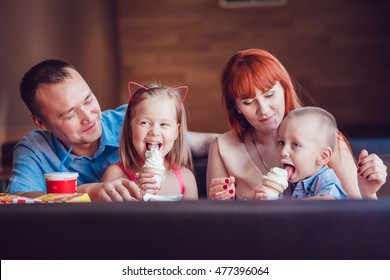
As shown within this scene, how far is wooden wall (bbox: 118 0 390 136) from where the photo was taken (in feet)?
27.2

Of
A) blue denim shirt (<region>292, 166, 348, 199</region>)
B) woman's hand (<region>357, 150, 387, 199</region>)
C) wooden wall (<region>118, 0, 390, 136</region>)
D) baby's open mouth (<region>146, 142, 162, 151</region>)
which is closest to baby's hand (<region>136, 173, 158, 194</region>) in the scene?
baby's open mouth (<region>146, 142, 162, 151</region>)

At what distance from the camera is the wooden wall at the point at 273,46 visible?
27.2 feet

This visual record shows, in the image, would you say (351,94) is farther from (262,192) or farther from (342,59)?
(262,192)

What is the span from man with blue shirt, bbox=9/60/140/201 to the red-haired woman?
1.48 ft

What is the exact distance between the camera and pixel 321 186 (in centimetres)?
168

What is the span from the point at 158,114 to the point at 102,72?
250 inches

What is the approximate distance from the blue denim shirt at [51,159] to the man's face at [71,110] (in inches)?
3.3

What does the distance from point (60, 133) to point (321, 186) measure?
1.01 m

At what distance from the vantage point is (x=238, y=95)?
1916mm

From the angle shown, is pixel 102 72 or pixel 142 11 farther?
pixel 142 11

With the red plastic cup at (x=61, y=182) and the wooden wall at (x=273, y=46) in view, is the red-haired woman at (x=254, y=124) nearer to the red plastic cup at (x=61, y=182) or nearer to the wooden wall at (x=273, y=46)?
the red plastic cup at (x=61, y=182)

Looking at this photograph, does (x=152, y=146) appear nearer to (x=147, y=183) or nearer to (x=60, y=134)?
(x=147, y=183)

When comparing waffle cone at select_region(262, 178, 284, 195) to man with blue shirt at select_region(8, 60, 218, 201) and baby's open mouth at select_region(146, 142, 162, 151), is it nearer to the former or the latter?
baby's open mouth at select_region(146, 142, 162, 151)
